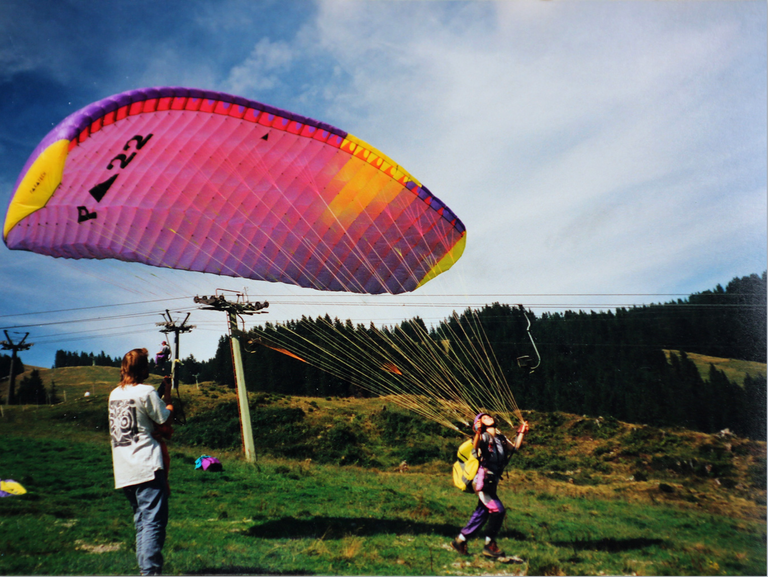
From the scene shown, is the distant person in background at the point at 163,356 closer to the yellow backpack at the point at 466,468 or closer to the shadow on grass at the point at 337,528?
the shadow on grass at the point at 337,528

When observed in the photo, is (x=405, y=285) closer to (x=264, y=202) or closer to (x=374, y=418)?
(x=264, y=202)

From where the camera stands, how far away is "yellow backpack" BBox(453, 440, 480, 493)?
3.76 m

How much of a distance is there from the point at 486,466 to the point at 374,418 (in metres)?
16.3

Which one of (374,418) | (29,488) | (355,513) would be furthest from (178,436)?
(355,513)

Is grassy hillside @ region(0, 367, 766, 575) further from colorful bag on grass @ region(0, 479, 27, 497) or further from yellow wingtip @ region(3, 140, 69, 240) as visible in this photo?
yellow wingtip @ region(3, 140, 69, 240)

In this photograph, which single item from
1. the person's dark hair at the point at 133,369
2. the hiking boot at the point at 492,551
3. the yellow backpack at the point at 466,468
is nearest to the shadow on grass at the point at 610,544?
the hiking boot at the point at 492,551

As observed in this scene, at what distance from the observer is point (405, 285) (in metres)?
6.11

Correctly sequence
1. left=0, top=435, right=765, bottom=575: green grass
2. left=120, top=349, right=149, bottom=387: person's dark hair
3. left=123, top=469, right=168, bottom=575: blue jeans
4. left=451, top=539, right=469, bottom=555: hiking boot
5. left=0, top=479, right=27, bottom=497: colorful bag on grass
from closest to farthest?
left=123, top=469, right=168, bottom=575: blue jeans, left=120, top=349, right=149, bottom=387: person's dark hair, left=0, top=435, right=765, bottom=575: green grass, left=451, top=539, right=469, bottom=555: hiking boot, left=0, top=479, right=27, bottom=497: colorful bag on grass

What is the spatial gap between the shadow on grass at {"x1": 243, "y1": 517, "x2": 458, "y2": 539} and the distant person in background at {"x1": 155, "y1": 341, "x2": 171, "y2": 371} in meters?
2.02

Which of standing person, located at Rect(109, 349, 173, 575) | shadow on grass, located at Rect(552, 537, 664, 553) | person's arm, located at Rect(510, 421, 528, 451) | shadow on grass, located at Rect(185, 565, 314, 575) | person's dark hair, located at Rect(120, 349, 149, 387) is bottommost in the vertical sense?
shadow on grass, located at Rect(552, 537, 664, 553)

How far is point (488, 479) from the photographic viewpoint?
3727 millimetres

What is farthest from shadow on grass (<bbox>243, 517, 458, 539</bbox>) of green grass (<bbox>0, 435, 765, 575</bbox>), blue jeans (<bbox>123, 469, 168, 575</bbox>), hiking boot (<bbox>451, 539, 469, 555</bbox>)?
blue jeans (<bbox>123, 469, 168, 575</bbox>)

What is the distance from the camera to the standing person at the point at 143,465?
2357mm

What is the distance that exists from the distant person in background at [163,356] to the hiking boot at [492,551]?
3158 millimetres
